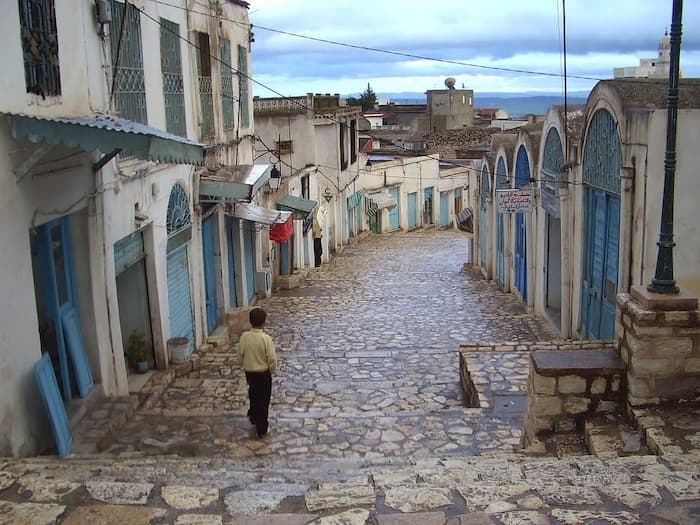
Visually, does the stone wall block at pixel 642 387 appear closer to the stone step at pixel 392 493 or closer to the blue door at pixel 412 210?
the stone step at pixel 392 493

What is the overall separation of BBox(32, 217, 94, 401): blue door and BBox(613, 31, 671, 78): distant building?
10320 mm

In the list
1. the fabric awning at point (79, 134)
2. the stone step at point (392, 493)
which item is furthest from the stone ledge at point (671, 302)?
the fabric awning at point (79, 134)

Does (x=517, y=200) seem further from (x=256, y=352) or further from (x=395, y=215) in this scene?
(x=395, y=215)

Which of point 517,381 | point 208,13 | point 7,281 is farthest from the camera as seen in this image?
point 208,13

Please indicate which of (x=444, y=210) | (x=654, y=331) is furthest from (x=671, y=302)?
(x=444, y=210)

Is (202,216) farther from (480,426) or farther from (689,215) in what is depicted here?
(689,215)

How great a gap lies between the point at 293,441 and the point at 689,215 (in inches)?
195

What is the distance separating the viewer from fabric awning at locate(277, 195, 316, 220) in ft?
65.6

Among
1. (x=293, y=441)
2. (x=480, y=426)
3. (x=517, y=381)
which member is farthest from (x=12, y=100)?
(x=517, y=381)

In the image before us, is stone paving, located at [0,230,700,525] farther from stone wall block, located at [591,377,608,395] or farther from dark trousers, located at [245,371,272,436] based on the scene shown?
stone wall block, located at [591,377,608,395]

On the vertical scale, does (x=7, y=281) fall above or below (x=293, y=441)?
above

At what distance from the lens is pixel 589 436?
19.9 feet

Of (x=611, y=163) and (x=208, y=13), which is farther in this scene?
(x=208, y=13)

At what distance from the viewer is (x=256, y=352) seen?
23.8 ft
